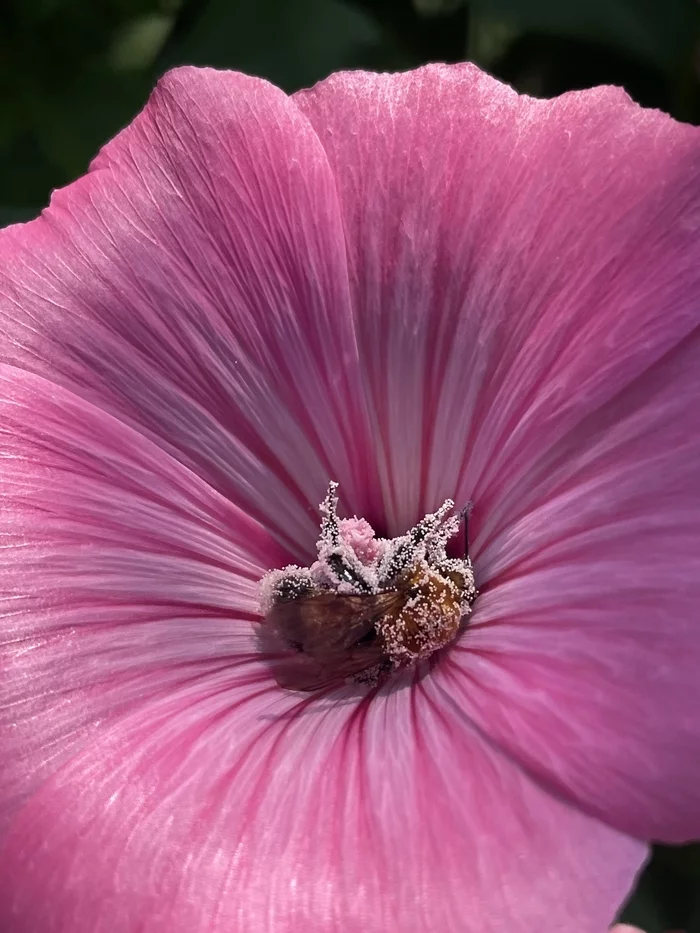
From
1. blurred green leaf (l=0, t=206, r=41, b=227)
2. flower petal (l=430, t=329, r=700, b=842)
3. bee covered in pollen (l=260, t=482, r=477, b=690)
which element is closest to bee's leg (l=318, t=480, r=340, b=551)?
bee covered in pollen (l=260, t=482, r=477, b=690)

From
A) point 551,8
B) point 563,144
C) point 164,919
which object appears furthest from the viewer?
point 551,8

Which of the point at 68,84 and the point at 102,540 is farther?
the point at 68,84

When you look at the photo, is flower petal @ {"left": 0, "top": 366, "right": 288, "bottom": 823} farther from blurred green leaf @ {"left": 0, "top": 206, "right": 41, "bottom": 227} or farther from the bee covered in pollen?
blurred green leaf @ {"left": 0, "top": 206, "right": 41, "bottom": 227}

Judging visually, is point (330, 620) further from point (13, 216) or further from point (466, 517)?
point (13, 216)

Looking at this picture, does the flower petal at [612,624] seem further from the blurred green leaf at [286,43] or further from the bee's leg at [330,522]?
the blurred green leaf at [286,43]

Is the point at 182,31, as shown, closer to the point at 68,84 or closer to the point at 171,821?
the point at 68,84

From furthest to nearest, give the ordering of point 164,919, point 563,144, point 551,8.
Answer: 1. point 551,8
2. point 563,144
3. point 164,919

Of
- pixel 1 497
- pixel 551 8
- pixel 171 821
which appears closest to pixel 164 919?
pixel 171 821
